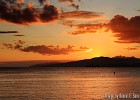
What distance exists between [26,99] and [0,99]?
4.91m

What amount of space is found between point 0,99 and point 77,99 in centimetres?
1435

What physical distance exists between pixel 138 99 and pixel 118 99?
3501mm

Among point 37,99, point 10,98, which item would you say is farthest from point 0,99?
point 37,99

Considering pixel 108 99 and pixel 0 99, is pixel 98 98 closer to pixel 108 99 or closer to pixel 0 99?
pixel 108 99

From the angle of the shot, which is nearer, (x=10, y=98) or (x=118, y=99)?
(x=118, y=99)

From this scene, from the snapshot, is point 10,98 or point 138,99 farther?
point 10,98

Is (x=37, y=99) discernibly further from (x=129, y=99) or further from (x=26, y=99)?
(x=129, y=99)

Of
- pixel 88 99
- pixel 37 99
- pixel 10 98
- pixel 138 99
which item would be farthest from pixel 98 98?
pixel 10 98

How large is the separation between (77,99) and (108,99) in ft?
18.5

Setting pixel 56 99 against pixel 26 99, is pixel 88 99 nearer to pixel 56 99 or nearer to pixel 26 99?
pixel 56 99

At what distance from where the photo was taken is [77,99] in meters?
59.4

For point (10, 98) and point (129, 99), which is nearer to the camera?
point (129, 99)

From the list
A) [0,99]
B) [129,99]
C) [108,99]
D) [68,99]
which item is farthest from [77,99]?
[0,99]

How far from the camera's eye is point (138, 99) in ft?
189
